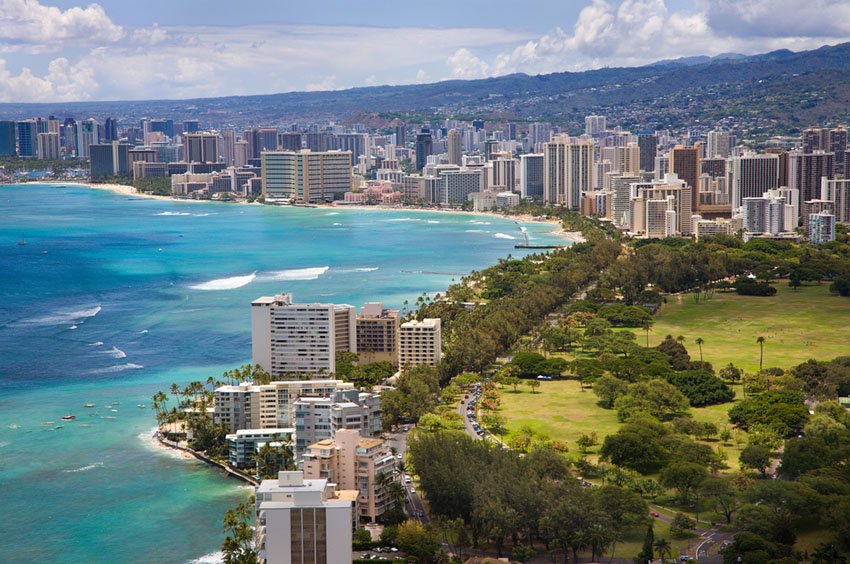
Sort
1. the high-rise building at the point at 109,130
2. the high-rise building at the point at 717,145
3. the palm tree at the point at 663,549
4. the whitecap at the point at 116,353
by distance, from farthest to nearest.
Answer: the high-rise building at the point at 109,130, the high-rise building at the point at 717,145, the whitecap at the point at 116,353, the palm tree at the point at 663,549

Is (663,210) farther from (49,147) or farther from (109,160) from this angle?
(49,147)

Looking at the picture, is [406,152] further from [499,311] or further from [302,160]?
[499,311]

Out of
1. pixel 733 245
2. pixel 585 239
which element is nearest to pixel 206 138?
pixel 585 239

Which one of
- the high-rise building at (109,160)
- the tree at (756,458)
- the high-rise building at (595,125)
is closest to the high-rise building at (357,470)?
the tree at (756,458)

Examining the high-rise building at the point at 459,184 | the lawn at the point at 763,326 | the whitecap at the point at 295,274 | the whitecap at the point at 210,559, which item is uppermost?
the high-rise building at the point at 459,184

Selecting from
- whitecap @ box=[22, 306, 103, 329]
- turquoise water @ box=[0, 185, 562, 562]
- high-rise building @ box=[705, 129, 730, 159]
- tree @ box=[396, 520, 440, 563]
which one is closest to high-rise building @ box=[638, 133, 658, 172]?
high-rise building @ box=[705, 129, 730, 159]

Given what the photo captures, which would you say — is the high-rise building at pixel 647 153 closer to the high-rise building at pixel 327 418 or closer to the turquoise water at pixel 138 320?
the turquoise water at pixel 138 320

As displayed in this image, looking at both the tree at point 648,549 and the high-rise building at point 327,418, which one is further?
the high-rise building at point 327,418
